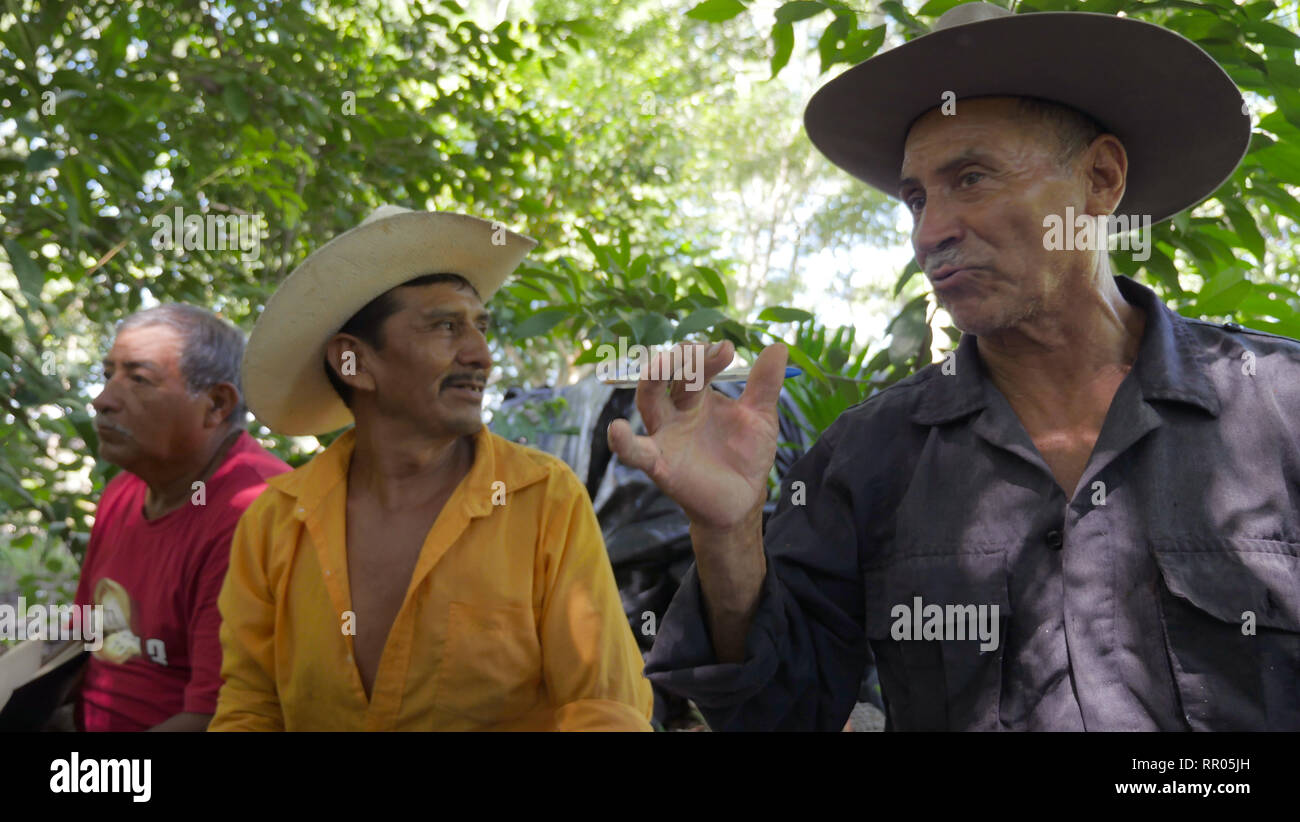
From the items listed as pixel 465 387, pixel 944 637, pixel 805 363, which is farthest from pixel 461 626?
pixel 805 363

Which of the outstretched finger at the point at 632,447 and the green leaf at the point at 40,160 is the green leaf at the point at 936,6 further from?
the green leaf at the point at 40,160

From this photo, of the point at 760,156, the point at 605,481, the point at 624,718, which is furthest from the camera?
the point at 760,156

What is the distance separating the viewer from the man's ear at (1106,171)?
184 cm

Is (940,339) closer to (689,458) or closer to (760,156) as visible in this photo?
(689,458)

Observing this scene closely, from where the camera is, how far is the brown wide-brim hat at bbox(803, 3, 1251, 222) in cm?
169

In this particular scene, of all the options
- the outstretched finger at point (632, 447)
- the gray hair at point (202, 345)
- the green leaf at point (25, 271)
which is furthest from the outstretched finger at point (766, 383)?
the gray hair at point (202, 345)

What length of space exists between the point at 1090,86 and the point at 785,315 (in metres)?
0.80

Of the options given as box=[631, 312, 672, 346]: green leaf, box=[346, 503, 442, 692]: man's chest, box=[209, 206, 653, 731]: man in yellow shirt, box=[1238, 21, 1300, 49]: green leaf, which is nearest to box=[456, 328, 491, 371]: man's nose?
box=[209, 206, 653, 731]: man in yellow shirt

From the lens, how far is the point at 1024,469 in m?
1.72

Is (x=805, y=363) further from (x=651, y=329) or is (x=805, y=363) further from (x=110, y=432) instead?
(x=110, y=432)

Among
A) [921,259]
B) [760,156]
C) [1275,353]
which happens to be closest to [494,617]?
[921,259]

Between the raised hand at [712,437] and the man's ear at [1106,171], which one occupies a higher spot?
the man's ear at [1106,171]
